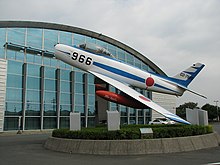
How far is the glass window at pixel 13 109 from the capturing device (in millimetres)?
30969

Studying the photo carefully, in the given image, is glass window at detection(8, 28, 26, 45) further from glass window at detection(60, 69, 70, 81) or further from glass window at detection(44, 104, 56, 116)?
glass window at detection(44, 104, 56, 116)

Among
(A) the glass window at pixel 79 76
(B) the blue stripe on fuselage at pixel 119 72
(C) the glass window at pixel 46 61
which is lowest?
(B) the blue stripe on fuselage at pixel 119 72

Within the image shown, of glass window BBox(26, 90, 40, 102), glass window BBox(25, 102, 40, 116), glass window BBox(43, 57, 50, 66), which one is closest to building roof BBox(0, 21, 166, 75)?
glass window BBox(43, 57, 50, 66)

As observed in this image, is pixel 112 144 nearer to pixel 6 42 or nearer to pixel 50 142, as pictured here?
pixel 50 142

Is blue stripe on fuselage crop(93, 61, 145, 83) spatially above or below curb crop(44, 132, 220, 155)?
above

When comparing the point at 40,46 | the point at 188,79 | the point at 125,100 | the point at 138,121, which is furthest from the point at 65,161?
the point at 138,121

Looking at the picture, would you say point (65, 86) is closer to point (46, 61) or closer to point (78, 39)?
point (46, 61)

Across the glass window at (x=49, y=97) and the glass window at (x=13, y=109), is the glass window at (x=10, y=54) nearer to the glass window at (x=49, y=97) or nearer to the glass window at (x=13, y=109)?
the glass window at (x=13, y=109)

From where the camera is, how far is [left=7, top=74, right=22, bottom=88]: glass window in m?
31.7

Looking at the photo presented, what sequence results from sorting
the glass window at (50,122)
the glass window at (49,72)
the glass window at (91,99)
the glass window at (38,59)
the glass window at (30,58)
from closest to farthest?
the glass window at (30,58) → the glass window at (50,122) → the glass window at (38,59) → the glass window at (49,72) → the glass window at (91,99)

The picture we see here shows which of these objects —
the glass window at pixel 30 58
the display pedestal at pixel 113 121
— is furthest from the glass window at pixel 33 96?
the display pedestal at pixel 113 121

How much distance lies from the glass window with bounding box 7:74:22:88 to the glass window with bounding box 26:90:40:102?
5.19 feet

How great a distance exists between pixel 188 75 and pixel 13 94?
2388 centimetres

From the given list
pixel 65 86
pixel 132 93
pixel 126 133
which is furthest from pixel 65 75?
pixel 126 133
